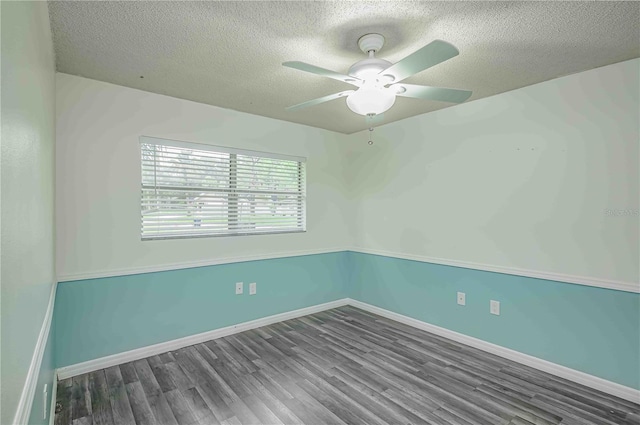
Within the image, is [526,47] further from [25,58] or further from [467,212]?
[25,58]

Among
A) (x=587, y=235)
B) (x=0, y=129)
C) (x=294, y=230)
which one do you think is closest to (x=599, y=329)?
(x=587, y=235)

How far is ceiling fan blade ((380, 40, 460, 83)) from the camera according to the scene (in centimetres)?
142

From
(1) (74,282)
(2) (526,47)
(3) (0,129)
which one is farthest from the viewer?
(1) (74,282)

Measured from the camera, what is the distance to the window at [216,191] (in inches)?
115

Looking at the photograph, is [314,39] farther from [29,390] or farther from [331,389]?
[331,389]

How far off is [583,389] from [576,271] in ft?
2.77

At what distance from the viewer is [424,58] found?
1534 millimetres

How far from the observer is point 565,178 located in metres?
2.52

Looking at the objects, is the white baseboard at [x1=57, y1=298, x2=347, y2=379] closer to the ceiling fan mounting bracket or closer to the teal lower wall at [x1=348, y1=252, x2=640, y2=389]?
the teal lower wall at [x1=348, y1=252, x2=640, y2=389]

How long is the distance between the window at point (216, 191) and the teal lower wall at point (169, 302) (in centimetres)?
40

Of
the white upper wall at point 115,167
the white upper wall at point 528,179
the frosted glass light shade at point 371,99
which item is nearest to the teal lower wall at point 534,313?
the white upper wall at point 528,179

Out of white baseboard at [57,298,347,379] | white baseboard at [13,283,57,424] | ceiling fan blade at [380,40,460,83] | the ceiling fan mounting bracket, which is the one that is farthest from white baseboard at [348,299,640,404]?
white baseboard at [13,283,57,424]

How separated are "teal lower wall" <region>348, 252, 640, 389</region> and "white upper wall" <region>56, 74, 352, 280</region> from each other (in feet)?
6.11

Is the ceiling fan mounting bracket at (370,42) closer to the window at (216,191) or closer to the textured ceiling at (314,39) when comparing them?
Answer: the textured ceiling at (314,39)
